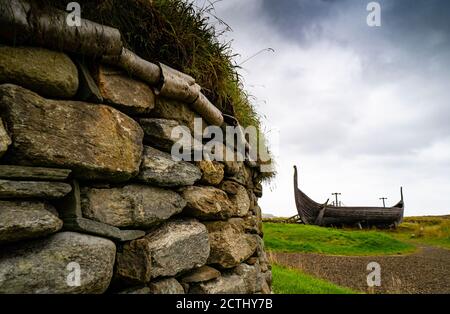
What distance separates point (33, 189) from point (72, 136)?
1.04 ft

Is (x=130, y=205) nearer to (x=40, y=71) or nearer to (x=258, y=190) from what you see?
(x=40, y=71)

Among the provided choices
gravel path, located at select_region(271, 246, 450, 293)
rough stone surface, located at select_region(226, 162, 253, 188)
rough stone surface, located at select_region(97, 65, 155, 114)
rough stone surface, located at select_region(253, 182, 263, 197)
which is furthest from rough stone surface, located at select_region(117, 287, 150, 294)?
gravel path, located at select_region(271, 246, 450, 293)

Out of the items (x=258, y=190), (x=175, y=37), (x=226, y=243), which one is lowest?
(x=226, y=243)

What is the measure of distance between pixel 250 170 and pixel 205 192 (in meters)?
1.65

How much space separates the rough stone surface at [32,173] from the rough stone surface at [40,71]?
1.35 ft

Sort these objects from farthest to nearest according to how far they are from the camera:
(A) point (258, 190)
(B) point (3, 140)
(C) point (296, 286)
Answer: (C) point (296, 286) < (A) point (258, 190) < (B) point (3, 140)

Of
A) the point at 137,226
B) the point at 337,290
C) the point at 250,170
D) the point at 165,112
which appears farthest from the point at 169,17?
the point at 337,290

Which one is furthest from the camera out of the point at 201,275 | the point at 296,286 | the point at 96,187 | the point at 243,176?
the point at 296,286

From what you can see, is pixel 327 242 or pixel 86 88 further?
pixel 327 242

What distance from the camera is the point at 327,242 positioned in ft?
57.0

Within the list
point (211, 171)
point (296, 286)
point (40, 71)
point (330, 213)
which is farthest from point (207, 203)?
point (330, 213)

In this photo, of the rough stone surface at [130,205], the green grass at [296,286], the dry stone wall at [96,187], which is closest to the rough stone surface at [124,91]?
the dry stone wall at [96,187]

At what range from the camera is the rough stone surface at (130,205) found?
172 cm

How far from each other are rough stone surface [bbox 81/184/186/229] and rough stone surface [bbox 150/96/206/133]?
556 millimetres
